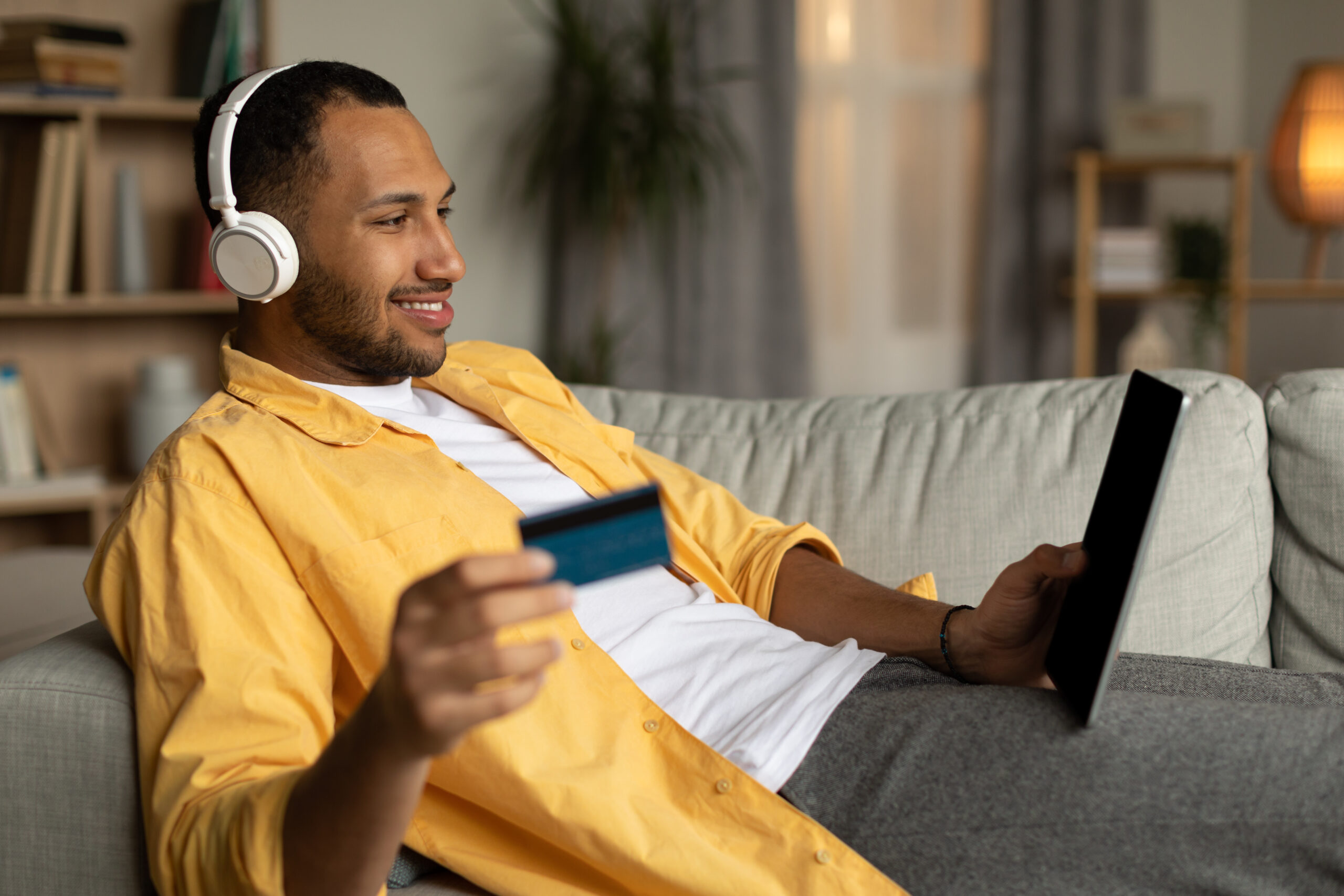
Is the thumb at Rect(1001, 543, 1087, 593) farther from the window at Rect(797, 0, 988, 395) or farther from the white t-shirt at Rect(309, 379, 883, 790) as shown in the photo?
the window at Rect(797, 0, 988, 395)

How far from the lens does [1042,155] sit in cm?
388

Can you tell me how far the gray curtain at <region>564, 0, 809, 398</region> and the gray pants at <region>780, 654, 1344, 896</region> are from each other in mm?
2762

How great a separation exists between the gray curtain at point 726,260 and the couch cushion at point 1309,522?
237cm

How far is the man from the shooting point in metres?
0.71

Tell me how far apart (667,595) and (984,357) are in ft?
10.1

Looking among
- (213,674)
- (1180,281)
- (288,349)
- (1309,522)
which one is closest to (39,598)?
(288,349)

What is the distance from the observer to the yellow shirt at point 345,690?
806mm

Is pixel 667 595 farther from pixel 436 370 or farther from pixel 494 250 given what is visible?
pixel 494 250

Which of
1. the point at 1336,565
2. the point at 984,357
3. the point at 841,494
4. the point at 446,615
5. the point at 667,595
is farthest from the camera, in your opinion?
the point at 984,357

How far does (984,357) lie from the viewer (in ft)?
12.9

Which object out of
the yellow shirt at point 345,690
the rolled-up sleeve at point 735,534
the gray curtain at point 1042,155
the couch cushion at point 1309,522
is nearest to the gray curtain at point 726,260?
the gray curtain at point 1042,155

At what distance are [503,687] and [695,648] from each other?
47 cm

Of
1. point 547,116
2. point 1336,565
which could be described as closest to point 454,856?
point 1336,565

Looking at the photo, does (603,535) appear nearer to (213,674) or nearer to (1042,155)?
(213,674)
